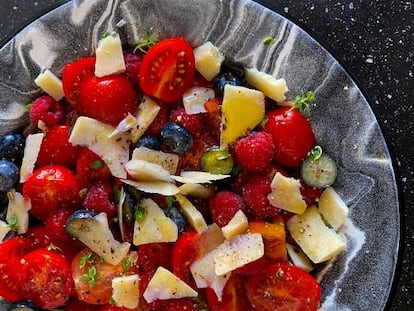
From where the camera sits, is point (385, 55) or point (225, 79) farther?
point (385, 55)

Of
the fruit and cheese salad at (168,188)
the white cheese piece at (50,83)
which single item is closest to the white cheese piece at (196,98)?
the fruit and cheese salad at (168,188)

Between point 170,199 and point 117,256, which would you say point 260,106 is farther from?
point 117,256

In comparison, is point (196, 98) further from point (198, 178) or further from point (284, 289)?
point (284, 289)

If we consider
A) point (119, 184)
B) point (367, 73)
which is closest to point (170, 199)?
point (119, 184)

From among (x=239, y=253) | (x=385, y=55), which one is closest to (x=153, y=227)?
(x=239, y=253)

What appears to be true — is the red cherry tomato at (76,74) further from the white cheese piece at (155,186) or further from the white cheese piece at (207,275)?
the white cheese piece at (207,275)

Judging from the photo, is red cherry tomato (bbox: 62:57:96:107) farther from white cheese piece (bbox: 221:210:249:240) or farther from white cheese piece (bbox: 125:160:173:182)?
white cheese piece (bbox: 221:210:249:240)

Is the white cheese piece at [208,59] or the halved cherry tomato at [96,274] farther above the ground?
the white cheese piece at [208,59]
